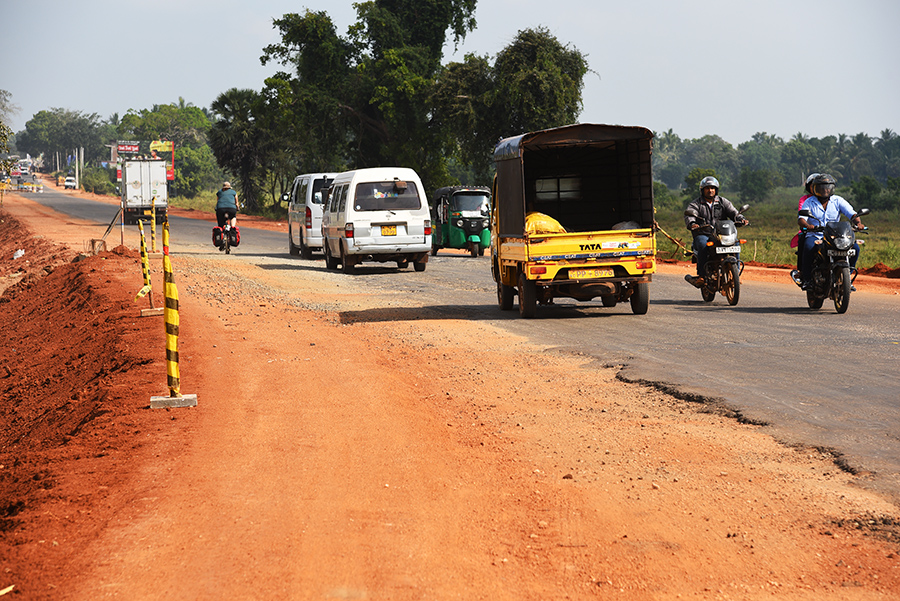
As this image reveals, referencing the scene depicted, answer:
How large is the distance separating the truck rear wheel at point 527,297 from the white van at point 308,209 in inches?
466

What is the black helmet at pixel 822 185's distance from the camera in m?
13.0

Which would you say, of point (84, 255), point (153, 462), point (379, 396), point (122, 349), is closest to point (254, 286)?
point (122, 349)

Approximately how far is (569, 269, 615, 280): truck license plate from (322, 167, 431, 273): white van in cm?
841

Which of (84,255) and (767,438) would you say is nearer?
(767,438)

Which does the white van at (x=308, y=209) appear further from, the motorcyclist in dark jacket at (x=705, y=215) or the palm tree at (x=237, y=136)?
the palm tree at (x=237, y=136)

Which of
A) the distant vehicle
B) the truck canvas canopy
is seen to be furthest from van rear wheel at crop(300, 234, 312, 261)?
the distant vehicle

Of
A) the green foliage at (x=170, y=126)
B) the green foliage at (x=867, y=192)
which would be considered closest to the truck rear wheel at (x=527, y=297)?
the green foliage at (x=867, y=192)

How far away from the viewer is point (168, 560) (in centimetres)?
423

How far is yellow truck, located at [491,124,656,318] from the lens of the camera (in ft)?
41.0

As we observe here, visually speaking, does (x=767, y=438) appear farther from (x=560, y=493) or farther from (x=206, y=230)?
(x=206, y=230)

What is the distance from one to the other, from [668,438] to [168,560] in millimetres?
A: 3432

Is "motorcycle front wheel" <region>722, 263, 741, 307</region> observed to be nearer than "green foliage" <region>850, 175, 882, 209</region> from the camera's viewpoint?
Yes

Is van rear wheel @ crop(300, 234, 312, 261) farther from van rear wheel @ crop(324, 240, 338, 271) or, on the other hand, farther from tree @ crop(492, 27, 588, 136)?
tree @ crop(492, 27, 588, 136)

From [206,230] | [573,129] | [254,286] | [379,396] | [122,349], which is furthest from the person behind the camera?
[206,230]
